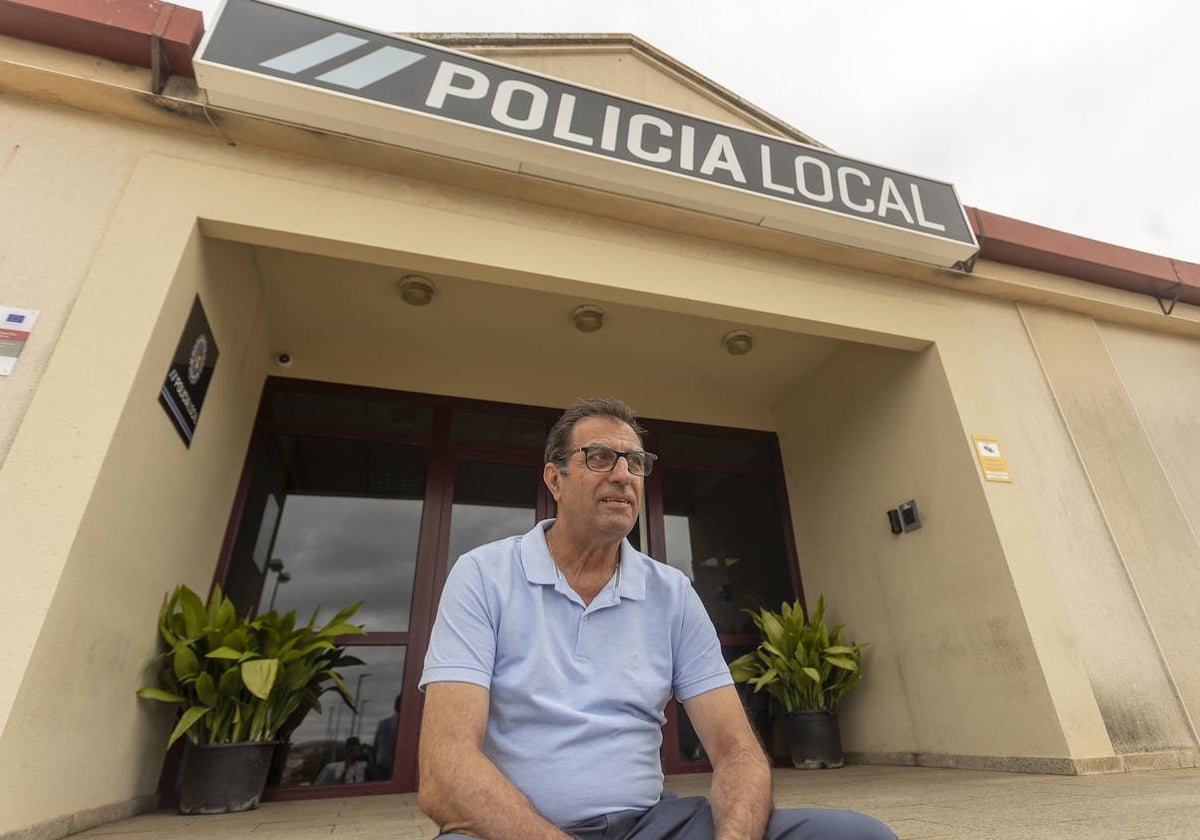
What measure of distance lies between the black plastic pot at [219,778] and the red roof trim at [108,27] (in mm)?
3169

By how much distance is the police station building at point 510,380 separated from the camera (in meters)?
2.42

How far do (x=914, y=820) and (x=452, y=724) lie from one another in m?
1.58

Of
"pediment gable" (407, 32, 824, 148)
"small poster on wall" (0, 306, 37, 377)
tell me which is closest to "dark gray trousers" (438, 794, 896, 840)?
"small poster on wall" (0, 306, 37, 377)

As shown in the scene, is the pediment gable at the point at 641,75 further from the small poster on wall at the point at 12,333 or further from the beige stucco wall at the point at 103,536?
the small poster on wall at the point at 12,333

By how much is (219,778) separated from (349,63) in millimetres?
3358

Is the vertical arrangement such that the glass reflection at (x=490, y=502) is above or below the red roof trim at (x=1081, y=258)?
below

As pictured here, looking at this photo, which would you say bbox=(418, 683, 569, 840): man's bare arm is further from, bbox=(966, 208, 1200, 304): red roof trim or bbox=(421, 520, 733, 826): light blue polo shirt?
bbox=(966, 208, 1200, 304): red roof trim

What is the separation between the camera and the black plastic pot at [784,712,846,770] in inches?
152

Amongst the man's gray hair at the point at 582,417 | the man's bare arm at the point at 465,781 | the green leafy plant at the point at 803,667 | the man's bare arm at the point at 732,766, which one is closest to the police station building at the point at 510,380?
the green leafy plant at the point at 803,667

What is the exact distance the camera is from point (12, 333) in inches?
91.3

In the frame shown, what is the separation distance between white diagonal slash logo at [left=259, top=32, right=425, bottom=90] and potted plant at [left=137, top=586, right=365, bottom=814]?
2443 millimetres

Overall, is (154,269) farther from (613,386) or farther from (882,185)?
(882,185)

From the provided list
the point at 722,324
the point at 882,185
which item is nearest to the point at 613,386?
the point at 722,324

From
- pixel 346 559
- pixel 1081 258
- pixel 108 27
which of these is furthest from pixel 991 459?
pixel 108 27
